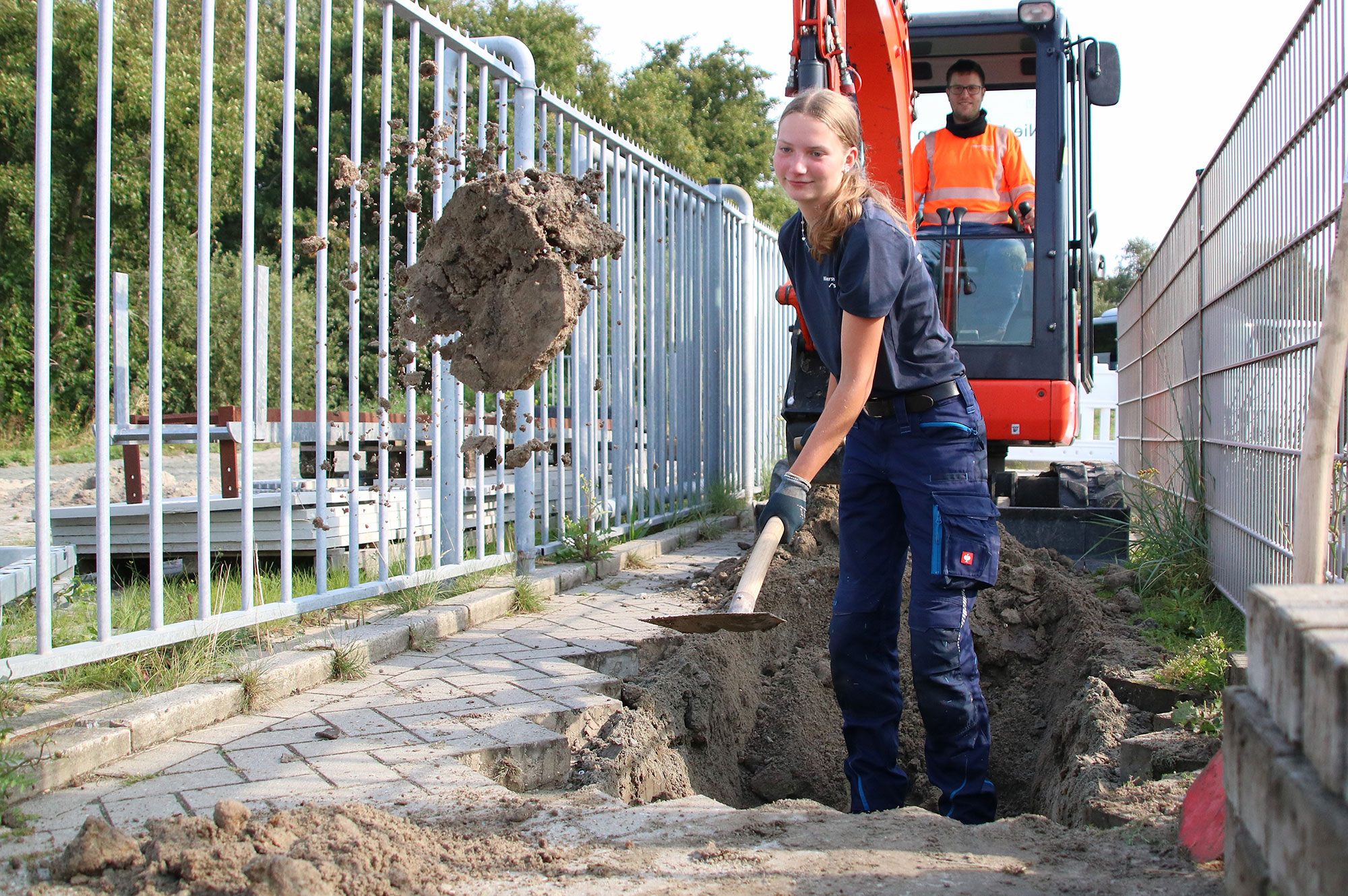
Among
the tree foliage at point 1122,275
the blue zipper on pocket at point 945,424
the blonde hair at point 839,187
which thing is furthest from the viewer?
the tree foliage at point 1122,275

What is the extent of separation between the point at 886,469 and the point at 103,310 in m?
2.40

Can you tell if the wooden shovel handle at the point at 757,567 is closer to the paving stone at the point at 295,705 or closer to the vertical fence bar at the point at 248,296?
the paving stone at the point at 295,705

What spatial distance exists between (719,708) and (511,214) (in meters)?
1.95

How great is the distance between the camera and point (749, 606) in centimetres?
252

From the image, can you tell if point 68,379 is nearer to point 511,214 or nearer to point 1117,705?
point 511,214

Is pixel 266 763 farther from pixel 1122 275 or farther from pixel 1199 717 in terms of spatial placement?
pixel 1122 275

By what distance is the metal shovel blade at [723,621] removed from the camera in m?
2.51

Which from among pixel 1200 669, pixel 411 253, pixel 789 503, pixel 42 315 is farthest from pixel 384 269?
pixel 1200 669

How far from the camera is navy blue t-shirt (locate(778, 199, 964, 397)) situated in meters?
2.73

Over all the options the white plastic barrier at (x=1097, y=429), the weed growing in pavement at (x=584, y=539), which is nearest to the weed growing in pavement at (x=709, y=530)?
the weed growing in pavement at (x=584, y=539)

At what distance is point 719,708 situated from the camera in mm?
3770

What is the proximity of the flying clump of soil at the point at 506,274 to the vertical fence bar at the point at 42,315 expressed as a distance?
1165 mm

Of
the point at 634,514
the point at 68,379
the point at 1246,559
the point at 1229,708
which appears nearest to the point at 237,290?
the point at 68,379

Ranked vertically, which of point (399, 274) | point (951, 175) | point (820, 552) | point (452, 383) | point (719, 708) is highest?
point (951, 175)
